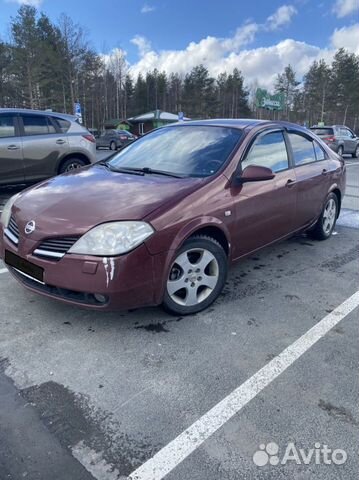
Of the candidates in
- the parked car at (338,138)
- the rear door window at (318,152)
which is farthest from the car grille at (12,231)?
the parked car at (338,138)

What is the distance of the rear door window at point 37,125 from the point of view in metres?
7.22

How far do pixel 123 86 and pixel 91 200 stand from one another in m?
67.0

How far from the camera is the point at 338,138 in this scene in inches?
Result: 739

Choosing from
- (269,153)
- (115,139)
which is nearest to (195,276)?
(269,153)

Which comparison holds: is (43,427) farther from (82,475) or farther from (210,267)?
(210,267)

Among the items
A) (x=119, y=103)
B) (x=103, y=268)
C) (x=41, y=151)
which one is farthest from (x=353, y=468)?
(x=119, y=103)

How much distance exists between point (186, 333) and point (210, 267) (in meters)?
0.61

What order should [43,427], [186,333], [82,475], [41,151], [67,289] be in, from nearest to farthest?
[82,475]
[43,427]
[67,289]
[186,333]
[41,151]

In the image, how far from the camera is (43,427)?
1963 mm

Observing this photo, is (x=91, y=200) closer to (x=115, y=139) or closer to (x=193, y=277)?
(x=193, y=277)

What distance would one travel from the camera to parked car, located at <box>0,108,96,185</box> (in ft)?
22.9

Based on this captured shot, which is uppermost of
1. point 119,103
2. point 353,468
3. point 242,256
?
point 119,103
